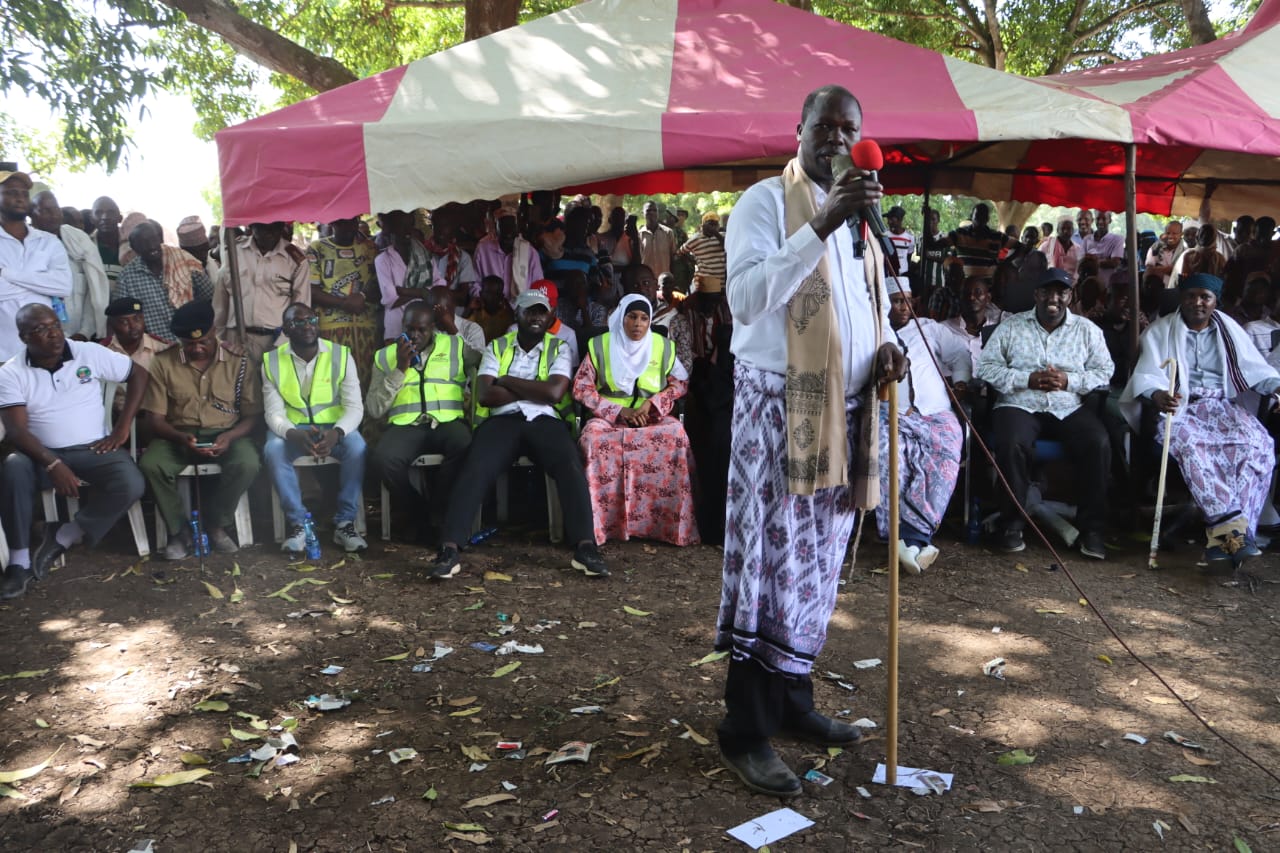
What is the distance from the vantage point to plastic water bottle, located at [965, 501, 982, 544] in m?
6.27

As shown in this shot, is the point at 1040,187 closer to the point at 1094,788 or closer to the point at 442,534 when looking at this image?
the point at 442,534

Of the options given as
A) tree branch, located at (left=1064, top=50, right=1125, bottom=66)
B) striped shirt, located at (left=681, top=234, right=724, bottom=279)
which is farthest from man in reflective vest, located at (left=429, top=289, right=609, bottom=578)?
tree branch, located at (left=1064, top=50, right=1125, bottom=66)

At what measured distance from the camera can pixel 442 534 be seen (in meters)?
5.81

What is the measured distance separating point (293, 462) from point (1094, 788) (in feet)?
15.9

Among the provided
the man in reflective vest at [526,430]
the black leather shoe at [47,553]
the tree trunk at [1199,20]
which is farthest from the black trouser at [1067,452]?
the tree trunk at [1199,20]

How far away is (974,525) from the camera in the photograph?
20.6ft

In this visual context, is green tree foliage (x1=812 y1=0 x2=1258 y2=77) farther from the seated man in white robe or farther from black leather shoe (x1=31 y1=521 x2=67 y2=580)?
black leather shoe (x1=31 y1=521 x2=67 y2=580)

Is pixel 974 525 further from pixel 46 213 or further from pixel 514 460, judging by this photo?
pixel 46 213

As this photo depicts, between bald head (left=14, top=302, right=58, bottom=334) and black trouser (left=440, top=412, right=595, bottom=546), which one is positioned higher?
bald head (left=14, top=302, right=58, bottom=334)

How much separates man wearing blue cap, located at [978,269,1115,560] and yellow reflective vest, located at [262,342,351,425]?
165 inches

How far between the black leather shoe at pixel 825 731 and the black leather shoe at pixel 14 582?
4263 millimetres

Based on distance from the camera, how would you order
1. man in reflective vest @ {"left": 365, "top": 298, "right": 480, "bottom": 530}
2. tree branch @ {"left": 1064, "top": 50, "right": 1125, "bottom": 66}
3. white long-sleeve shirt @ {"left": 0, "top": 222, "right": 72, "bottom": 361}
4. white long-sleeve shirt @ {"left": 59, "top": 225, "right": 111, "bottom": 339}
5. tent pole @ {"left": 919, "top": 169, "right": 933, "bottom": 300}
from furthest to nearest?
tree branch @ {"left": 1064, "top": 50, "right": 1125, "bottom": 66} < tent pole @ {"left": 919, "top": 169, "right": 933, "bottom": 300} < white long-sleeve shirt @ {"left": 59, "top": 225, "right": 111, "bottom": 339} < white long-sleeve shirt @ {"left": 0, "top": 222, "right": 72, "bottom": 361} < man in reflective vest @ {"left": 365, "top": 298, "right": 480, "bottom": 530}

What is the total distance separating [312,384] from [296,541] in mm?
1005

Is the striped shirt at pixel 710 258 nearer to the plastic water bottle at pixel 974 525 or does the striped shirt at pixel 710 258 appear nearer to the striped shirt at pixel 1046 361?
the striped shirt at pixel 1046 361
